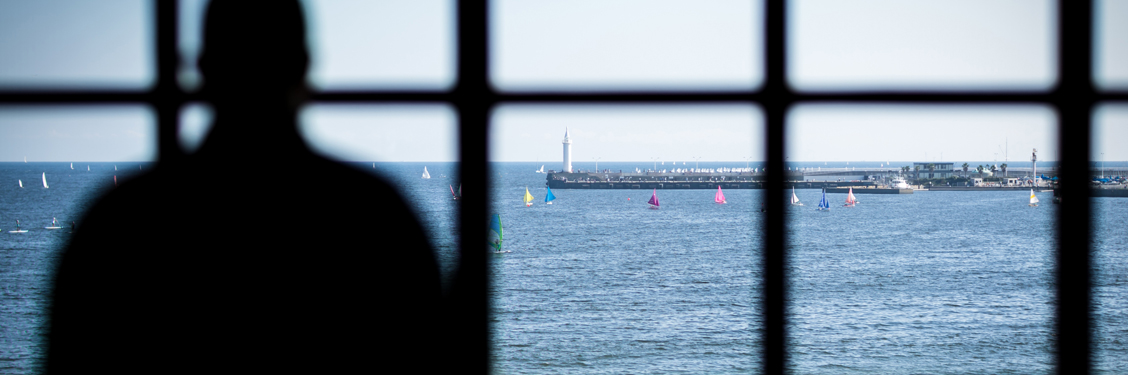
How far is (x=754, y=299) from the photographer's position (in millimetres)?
42938

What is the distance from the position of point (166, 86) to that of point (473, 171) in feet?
1.62

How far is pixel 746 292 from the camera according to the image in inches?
1726

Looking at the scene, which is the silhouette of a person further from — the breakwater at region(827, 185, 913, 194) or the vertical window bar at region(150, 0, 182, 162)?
the breakwater at region(827, 185, 913, 194)

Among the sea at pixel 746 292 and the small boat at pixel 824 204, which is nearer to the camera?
the sea at pixel 746 292

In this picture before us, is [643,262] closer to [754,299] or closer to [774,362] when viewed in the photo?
[754,299]

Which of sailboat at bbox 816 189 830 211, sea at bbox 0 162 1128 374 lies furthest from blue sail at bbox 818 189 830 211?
sea at bbox 0 162 1128 374

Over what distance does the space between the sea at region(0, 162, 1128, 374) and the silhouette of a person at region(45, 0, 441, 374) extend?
A: 501 inches

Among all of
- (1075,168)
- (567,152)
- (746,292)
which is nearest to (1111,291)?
(746,292)

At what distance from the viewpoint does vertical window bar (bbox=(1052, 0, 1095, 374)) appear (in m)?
1.24

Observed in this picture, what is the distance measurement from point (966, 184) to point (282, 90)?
4799 inches

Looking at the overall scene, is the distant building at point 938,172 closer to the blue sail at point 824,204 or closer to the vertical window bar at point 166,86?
the blue sail at point 824,204

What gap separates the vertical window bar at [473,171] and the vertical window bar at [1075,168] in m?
0.92

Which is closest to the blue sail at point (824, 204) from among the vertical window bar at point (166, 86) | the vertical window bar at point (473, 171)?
the vertical window bar at point (473, 171)

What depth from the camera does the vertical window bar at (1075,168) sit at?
1235 mm
